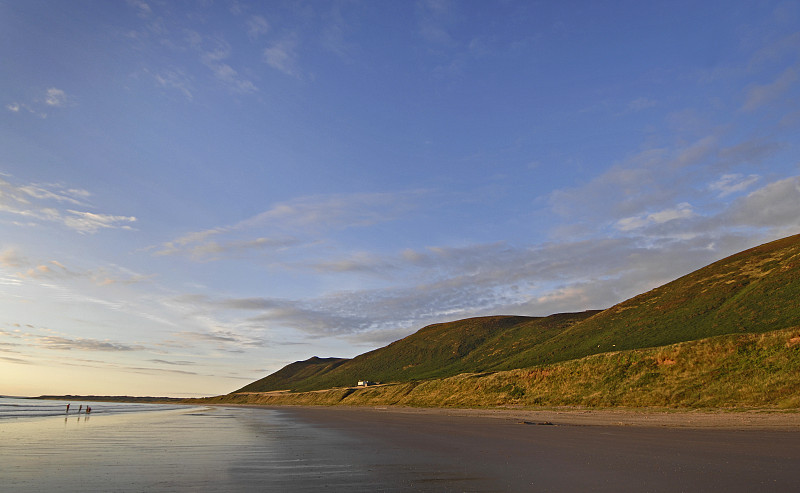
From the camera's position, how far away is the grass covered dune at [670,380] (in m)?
48.9

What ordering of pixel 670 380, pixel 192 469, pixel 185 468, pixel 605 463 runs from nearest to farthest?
pixel 192 469 → pixel 185 468 → pixel 605 463 → pixel 670 380

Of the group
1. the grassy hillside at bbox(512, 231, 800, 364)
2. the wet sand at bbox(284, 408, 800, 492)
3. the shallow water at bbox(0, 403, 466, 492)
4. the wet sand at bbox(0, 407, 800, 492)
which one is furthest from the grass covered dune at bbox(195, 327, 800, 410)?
the shallow water at bbox(0, 403, 466, 492)

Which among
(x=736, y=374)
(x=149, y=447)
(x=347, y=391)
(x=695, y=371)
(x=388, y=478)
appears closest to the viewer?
(x=388, y=478)

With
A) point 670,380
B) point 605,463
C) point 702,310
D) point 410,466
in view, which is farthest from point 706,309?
point 410,466

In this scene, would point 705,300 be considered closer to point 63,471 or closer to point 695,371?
point 695,371

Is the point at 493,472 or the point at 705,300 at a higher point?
the point at 705,300

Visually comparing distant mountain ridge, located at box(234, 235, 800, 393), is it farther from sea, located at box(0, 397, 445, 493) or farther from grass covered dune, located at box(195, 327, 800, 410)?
sea, located at box(0, 397, 445, 493)

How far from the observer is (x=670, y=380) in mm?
60906

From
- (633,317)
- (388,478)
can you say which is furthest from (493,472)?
(633,317)

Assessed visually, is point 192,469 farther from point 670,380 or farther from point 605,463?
point 670,380

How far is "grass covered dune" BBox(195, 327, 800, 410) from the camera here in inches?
1925

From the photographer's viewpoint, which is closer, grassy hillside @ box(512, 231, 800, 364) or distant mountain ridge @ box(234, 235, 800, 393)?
grassy hillside @ box(512, 231, 800, 364)

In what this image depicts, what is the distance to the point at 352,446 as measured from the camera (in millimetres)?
20531

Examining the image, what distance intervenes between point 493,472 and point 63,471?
12.0m
